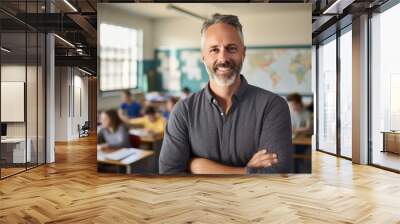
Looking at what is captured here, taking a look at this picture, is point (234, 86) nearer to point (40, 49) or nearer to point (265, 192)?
point (265, 192)

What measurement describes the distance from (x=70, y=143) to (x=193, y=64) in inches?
338

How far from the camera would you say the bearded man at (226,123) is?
16.1 feet

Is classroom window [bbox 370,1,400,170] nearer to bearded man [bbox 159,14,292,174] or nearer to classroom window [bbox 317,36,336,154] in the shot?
classroom window [bbox 317,36,336,154]

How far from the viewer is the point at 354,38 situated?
8.15 meters

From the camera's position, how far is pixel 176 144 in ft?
16.4

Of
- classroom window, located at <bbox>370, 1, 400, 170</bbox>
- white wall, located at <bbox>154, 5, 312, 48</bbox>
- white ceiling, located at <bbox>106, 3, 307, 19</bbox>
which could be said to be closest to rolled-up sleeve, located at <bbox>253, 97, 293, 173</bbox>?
white wall, located at <bbox>154, 5, 312, 48</bbox>

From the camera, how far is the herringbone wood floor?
12.8 feet

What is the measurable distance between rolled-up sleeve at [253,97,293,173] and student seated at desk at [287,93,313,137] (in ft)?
0.21

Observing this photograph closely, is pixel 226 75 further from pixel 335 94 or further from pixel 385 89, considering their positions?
pixel 335 94

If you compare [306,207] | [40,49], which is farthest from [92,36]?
[306,207]

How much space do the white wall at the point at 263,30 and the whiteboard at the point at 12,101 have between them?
279 cm

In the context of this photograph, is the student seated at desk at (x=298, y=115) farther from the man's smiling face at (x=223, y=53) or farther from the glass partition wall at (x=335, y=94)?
the glass partition wall at (x=335, y=94)

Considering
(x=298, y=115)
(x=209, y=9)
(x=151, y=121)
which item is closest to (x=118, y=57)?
(x=151, y=121)

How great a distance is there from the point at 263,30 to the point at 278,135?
4.36 feet
